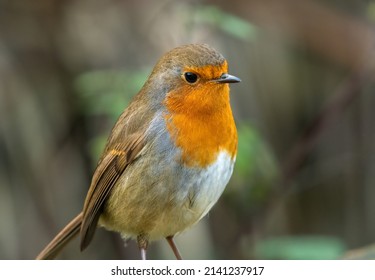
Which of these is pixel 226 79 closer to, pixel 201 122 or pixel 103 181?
pixel 201 122

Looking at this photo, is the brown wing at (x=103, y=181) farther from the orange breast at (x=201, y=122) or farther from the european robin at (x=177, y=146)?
the orange breast at (x=201, y=122)

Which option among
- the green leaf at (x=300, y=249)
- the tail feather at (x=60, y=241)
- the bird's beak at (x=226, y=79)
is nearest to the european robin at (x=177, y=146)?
the bird's beak at (x=226, y=79)

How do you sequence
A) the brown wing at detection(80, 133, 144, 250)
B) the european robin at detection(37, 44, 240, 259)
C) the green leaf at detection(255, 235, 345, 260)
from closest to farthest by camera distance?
the european robin at detection(37, 44, 240, 259) → the brown wing at detection(80, 133, 144, 250) → the green leaf at detection(255, 235, 345, 260)

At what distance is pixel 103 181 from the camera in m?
3.69

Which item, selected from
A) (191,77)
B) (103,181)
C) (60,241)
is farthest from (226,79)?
(60,241)

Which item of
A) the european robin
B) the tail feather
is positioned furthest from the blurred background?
the european robin

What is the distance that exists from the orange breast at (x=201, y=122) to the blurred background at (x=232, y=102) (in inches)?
A: 61.6

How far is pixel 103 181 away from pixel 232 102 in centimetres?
202

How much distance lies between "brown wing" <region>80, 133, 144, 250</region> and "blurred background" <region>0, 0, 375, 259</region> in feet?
4.49

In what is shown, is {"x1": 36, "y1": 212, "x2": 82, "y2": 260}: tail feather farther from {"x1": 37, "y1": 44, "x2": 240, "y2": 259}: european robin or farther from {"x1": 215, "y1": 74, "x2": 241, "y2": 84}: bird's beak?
{"x1": 215, "y1": 74, "x2": 241, "y2": 84}: bird's beak

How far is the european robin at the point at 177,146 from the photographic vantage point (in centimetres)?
339

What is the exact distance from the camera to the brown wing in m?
3.61

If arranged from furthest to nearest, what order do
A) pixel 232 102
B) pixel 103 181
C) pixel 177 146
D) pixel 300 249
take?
pixel 232 102, pixel 300 249, pixel 103 181, pixel 177 146
